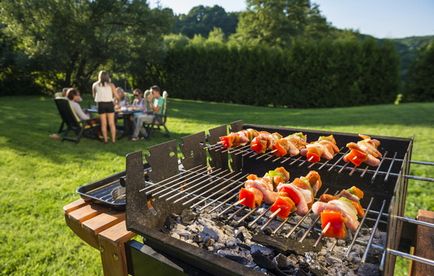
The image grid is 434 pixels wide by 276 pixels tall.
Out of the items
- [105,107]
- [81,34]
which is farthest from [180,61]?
[105,107]

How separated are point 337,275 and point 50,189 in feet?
13.6

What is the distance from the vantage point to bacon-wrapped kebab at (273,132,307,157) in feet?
7.76

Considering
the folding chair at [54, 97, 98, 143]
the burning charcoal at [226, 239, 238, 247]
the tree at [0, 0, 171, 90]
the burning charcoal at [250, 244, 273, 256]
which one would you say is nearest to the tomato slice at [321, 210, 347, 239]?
the burning charcoal at [250, 244, 273, 256]

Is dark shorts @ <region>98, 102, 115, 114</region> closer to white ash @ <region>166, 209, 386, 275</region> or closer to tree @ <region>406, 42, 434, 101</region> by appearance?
white ash @ <region>166, 209, 386, 275</region>

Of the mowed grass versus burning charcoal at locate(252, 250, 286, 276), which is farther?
the mowed grass

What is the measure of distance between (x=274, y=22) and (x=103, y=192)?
106ft

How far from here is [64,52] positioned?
15.5 m

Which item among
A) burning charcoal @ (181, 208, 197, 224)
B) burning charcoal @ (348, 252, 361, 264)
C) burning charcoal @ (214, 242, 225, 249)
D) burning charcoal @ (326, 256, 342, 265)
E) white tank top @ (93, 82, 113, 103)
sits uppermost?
white tank top @ (93, 82, 113, 103)

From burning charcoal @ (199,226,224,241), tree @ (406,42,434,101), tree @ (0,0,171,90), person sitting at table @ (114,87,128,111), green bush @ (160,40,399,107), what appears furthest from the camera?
tree @ (0,0,171,90)

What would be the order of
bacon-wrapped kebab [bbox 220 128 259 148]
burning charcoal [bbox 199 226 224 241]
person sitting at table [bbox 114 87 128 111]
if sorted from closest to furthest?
1. burning charcoal [bbox 199 226 224 241]
2. bacon-wrapped kebab [bbox 220 128 259 148]
3. person sitting at table [bbox 114 87 128 111]

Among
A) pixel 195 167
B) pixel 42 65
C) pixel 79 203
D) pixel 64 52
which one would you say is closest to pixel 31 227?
pixel 79 203

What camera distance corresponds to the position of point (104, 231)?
1768mm

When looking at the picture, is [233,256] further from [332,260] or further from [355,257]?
[355,257]

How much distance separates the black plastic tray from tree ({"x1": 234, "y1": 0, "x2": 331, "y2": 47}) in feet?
98.3
